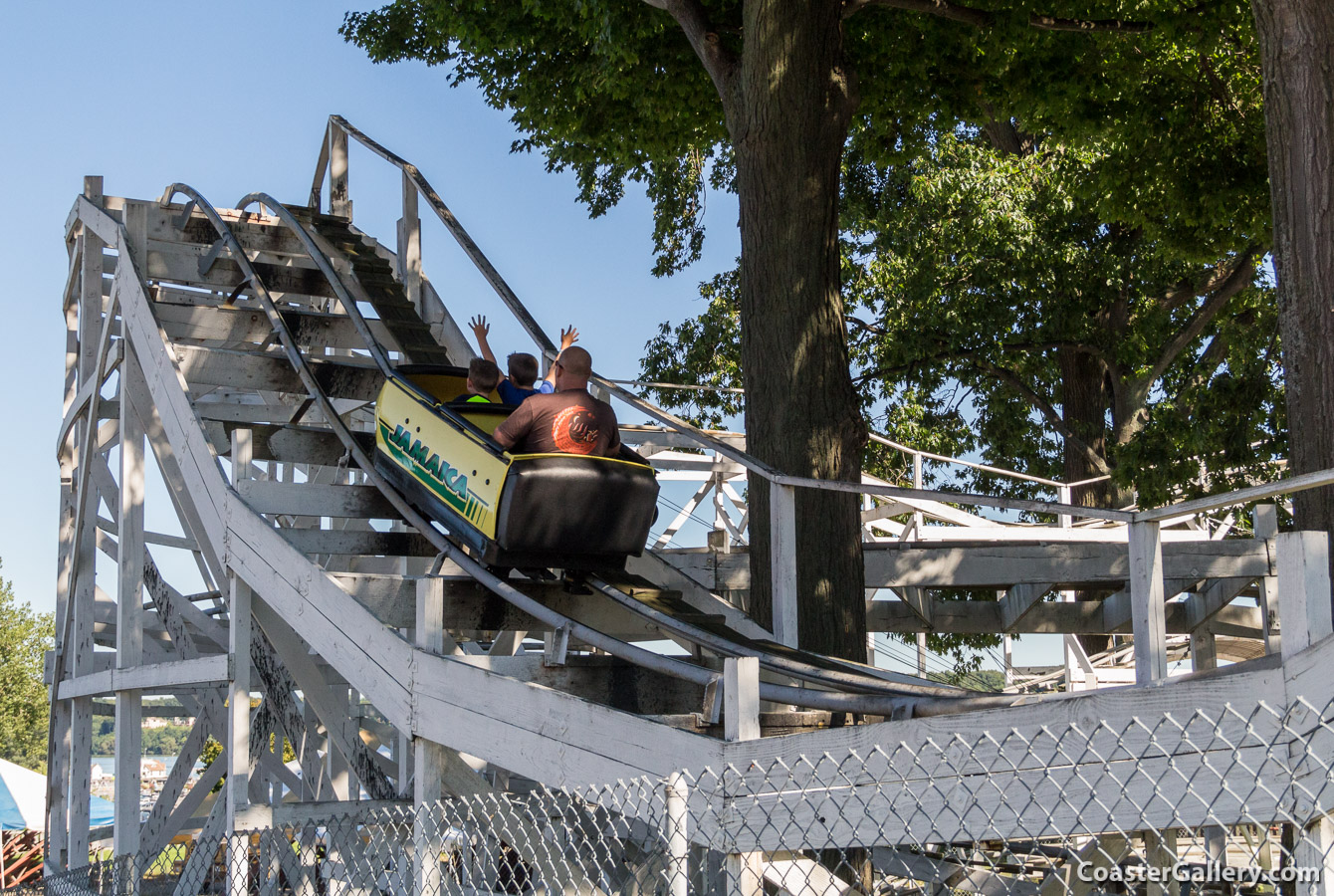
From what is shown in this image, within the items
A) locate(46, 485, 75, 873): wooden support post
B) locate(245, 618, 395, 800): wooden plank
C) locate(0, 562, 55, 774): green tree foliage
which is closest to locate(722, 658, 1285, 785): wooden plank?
locate(245, 618, 395, 800): wooden plank

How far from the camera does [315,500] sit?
8.54m

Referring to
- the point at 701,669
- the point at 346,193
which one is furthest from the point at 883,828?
the point at 346,193

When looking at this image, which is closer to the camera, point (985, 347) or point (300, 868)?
point (300, 868)

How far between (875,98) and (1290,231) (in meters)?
5.15

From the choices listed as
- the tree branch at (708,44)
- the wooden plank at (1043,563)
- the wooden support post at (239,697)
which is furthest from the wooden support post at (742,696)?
the wooden plank at (1043,563)

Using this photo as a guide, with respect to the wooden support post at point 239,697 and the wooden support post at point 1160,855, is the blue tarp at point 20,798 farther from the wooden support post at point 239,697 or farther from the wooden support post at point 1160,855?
the wooden support post at point 1160,855

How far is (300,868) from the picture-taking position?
683 cm

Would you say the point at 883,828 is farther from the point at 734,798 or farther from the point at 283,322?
the point at 283,322

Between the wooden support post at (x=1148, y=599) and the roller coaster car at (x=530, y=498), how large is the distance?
329 centimetres

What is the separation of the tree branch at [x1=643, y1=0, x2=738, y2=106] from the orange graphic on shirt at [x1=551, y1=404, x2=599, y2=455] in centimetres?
274

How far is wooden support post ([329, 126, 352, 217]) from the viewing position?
46.6 feet

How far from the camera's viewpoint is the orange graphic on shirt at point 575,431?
23.2ft

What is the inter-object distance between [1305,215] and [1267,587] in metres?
4.91

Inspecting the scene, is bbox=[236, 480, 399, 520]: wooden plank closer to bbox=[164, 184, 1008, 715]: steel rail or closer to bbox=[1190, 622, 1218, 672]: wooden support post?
bbox=[164, 184, 1008, 715]: steel rail
